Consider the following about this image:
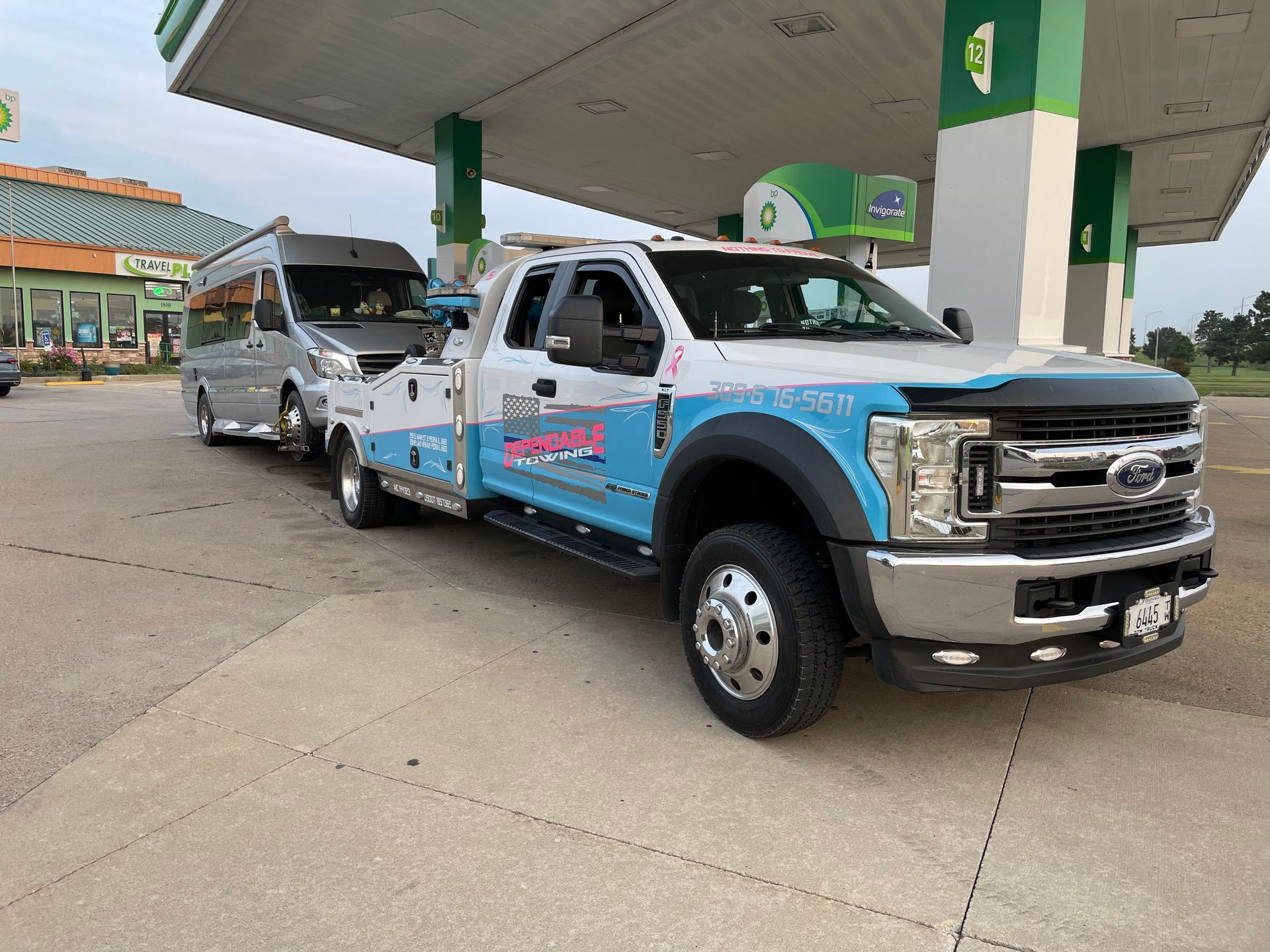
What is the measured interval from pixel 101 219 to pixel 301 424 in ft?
120

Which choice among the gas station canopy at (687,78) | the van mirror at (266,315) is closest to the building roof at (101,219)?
the gas station canopy at (687,78)

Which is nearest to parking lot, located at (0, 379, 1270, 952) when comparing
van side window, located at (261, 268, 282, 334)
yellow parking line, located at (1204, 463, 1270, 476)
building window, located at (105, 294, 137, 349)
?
van side window, located at (261, 268, 282, 334)

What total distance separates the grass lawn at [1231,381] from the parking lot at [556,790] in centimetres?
2367

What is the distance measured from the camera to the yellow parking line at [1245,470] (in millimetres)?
11078

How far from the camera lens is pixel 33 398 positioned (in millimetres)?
22547

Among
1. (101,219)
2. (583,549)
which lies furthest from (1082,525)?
(101,219)

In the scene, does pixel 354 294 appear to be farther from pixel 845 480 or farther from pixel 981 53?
pixel 845 480

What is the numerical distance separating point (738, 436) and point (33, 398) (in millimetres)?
24411

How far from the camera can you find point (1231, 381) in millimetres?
51469

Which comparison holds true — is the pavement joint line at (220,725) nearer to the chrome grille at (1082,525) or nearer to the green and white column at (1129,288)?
the chrome grille at (1082,525)

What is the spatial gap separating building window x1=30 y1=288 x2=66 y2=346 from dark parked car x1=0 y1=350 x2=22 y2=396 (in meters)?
12.4

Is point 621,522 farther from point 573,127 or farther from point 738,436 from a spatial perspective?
point 573,127

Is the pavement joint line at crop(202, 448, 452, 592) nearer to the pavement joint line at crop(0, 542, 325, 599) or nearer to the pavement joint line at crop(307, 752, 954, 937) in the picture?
the pavement joint line at crop(0, 542, 325, 599)

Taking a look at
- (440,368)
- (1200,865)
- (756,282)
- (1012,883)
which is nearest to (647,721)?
(1012,883)
